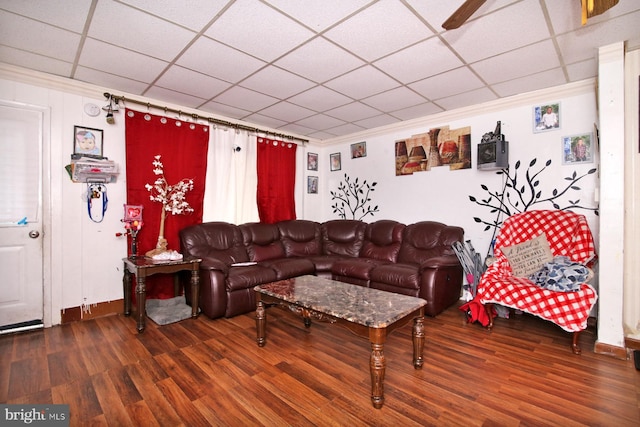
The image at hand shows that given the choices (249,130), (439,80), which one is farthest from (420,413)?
(249,130)

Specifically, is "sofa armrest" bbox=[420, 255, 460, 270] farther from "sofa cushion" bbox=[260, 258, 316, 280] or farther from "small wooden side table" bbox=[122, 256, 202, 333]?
"small wooden side table" bbox=[122, 256, 202, 333]

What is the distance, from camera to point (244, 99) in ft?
11.3

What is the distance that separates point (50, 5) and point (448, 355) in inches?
144

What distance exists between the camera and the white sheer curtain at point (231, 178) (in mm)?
3994

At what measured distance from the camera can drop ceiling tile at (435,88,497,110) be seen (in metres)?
3.28

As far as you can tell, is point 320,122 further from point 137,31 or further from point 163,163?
point 137,31

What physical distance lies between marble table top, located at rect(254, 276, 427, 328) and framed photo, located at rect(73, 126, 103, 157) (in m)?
2.35

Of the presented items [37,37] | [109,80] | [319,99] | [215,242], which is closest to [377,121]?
[319,99]

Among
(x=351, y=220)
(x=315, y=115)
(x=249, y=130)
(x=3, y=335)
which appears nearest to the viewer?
(x=3, y=335)

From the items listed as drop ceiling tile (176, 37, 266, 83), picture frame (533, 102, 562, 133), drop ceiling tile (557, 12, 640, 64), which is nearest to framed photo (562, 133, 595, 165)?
picture frame (533, 102, 562, 133)

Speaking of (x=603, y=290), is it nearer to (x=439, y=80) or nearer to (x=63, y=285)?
(x=439, y=80)

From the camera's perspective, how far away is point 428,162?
413 centimetres

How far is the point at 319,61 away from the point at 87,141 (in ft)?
8.31

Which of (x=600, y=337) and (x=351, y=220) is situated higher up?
(x=351, y=220)
